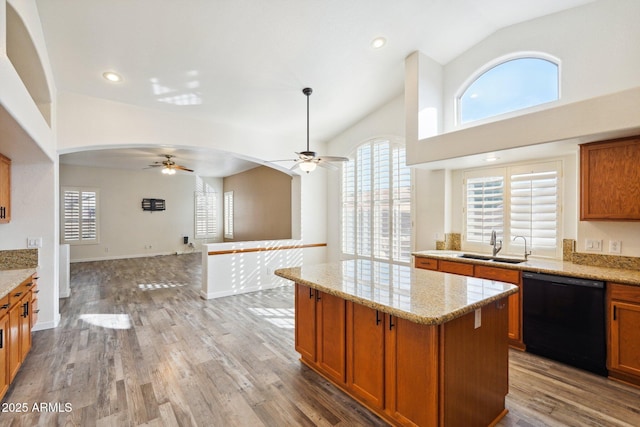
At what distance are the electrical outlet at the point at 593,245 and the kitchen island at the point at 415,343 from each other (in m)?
1.77

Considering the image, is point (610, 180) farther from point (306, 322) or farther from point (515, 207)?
point (306, 322)

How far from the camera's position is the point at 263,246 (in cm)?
579

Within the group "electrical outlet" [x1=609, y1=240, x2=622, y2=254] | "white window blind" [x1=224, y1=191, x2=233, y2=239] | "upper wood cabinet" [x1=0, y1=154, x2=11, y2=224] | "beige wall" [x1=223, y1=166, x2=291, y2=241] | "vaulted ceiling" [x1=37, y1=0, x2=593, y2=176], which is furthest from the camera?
"white window blind" [x1=224, y1=191, x2=233, y2=239]

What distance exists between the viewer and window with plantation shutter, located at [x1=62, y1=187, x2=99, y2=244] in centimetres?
866

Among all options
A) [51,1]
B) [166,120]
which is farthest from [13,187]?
[51,1]

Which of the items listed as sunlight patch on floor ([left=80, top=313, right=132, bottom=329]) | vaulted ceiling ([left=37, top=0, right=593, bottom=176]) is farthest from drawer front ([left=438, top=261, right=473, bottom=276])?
sunlight patch on floor ([left=80, top=313, right=132, bottom=329])

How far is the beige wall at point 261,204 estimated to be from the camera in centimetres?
785

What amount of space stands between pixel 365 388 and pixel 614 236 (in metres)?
2.96

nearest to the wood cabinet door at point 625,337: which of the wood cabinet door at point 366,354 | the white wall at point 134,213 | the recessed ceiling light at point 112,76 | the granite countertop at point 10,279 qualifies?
the wood cabinet door at point 366,354

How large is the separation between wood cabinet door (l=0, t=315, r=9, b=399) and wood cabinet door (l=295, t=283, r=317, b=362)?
7.33 ft

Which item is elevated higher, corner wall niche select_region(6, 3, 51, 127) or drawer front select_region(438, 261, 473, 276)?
corner wall niche select_region(6, 3, 51, 127)

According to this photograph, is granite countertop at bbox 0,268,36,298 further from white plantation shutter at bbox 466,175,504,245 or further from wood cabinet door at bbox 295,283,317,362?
white plantation shutter at bbox 466,175,504,245

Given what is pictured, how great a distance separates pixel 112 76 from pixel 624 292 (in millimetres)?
5690

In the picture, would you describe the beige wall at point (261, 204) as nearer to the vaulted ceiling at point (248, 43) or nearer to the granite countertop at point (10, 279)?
the vaulted ceiling at point (248, 43)
